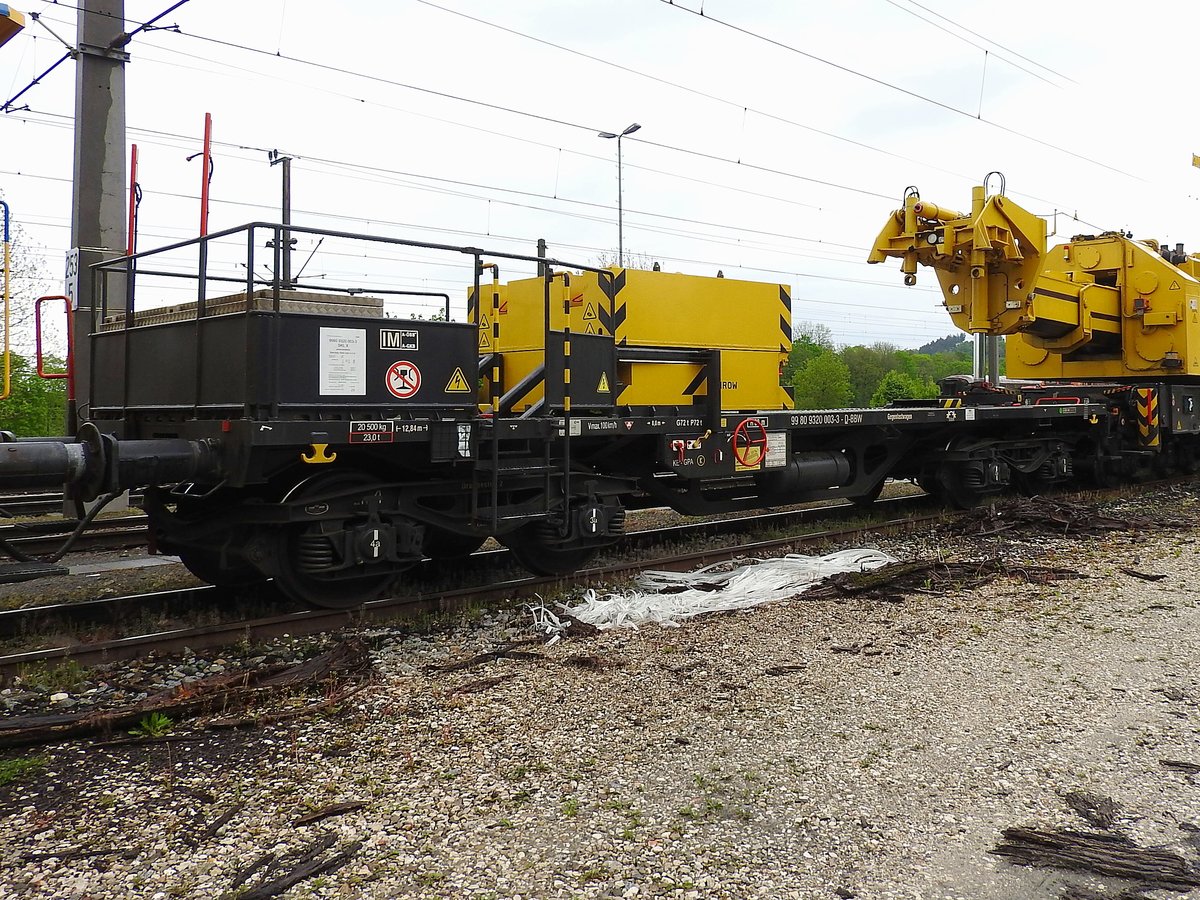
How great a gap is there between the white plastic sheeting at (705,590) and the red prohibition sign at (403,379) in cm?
175

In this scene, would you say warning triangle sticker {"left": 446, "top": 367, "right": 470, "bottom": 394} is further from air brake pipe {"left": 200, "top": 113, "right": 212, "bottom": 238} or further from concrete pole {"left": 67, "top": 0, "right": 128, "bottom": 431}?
concrete pole {"left": 67, "top": 0, "right": 128, "bottom": 431}

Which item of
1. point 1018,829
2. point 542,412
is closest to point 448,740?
point 1018,829

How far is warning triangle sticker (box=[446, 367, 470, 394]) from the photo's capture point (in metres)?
6.23

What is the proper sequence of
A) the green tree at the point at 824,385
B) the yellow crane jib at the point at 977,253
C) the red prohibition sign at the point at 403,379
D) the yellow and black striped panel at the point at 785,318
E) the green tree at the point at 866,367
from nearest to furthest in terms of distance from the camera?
the red prohibition sign at the point at 403,379
the yellow and black striped panel at the point at 785,318
the yellow crane jib at the point at 977,253
the green tree at the point at 824,385
the green tree at the point at 866,367

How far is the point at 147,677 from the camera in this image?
5070 millimetres

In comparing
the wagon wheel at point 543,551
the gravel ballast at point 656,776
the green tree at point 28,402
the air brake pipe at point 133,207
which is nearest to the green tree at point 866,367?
the green tree at point 28,402

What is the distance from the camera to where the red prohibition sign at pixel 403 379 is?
5.91 m

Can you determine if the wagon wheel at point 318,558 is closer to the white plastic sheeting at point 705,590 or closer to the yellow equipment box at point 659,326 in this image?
the white plastic sheeting at point 705,590

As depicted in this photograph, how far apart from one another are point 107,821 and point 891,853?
112 inches

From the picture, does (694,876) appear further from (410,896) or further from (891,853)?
(410,896)

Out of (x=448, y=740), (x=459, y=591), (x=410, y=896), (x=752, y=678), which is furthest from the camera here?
(x=459, y=591)

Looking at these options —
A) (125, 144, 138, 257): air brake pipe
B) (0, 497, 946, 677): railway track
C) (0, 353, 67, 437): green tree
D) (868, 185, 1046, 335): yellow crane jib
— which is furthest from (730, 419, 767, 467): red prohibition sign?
(0, 353, 67, 437): green tree

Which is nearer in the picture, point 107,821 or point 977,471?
point 107,821

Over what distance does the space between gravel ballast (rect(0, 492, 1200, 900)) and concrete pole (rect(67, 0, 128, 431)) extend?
7378 millimetres
